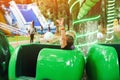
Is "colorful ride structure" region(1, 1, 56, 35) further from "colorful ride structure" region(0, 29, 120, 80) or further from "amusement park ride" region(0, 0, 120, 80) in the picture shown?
"colorful ride structure" region(0, 29, 120, 80)

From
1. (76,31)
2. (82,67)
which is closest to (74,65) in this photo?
(82,67)

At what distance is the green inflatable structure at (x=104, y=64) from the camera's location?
2959mm

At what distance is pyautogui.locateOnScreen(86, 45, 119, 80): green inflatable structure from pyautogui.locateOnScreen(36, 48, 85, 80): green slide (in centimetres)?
24

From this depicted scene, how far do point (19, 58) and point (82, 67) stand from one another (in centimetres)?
104

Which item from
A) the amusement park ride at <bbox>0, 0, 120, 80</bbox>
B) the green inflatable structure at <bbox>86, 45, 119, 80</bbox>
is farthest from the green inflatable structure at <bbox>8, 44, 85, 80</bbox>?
the green inflatable structure at <bbox>86, 45, 119, 80</bbox>

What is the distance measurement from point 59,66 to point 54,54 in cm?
17

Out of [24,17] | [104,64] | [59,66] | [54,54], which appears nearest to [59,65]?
[59,66]

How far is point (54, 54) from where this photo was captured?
2959 millimetres

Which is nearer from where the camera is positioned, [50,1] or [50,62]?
[50,62]

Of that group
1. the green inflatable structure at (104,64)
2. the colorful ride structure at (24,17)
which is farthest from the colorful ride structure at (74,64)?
the colorful ride structure at (24,17)

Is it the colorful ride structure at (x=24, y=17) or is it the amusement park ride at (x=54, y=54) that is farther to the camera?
the colorful ride structure at (x=24, y=17)

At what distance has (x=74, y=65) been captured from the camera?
9.57ft

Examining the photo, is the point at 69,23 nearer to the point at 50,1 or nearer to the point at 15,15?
A: the point at 50,1

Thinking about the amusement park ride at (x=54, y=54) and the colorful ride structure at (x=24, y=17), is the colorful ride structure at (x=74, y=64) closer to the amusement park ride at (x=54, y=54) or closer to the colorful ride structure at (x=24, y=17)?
the amusement park ride at (x=54, y=54)
